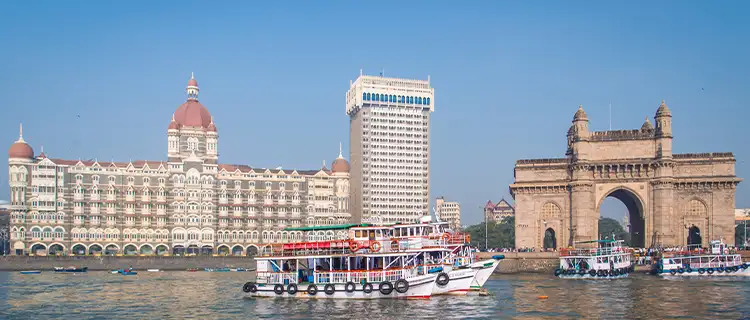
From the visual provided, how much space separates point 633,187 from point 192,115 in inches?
3341

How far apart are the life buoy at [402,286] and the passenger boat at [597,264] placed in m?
30.3

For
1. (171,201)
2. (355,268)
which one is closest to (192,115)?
(171,201)

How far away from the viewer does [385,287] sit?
57.6 metres

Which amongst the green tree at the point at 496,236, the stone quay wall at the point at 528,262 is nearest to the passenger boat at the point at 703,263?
the stone quay wall at the point at 528,262

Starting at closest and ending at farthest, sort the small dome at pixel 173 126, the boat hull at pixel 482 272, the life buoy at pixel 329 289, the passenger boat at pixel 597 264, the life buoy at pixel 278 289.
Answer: the life buoy at pixel 329 289 < the life buoy at pixel 278 289 < the boat hull at pixel 482 272 < the passenger boat at pixel 597 264 < the small dome at pixel 173 126

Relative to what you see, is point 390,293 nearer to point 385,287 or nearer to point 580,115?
point 385,287

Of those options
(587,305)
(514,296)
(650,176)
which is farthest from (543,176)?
(587,305)

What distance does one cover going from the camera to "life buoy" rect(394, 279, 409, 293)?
188 ft

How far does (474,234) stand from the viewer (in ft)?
565

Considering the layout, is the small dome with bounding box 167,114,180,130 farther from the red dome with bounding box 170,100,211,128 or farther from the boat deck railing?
the boat deck railing

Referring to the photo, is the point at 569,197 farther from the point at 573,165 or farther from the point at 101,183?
the point at 101,183

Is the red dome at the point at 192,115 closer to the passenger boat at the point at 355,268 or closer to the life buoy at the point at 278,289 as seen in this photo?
the passenger boat at the point at 355,268

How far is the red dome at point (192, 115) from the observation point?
482 ft

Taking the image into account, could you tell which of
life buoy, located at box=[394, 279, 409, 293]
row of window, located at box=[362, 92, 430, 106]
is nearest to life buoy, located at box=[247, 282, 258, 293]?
life buoy, located at box=[394, 279, 409, 293]
